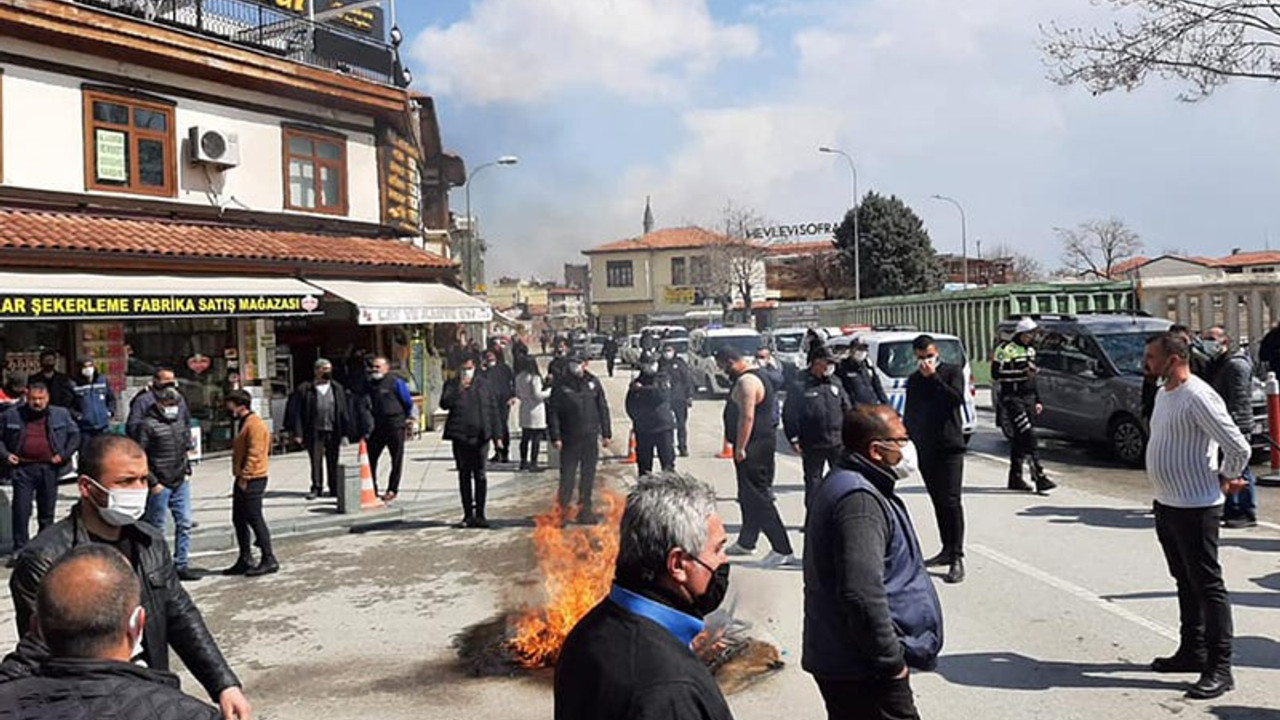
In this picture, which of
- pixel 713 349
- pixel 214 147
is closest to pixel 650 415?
pixel 214 147

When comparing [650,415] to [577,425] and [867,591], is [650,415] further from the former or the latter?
[867,591]

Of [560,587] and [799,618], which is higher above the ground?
[560,587]

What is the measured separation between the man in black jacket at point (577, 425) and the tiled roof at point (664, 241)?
216 ft

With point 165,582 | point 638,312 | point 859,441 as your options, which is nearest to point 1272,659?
point 859,441

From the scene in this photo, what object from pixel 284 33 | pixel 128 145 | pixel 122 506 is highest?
pixel 284 33

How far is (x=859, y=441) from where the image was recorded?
370 centimetres

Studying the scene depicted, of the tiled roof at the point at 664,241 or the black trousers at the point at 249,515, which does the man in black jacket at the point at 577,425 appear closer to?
the black trousers at the point at 249,515

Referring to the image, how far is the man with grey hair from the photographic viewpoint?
2084 millimetres

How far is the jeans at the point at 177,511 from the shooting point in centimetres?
838

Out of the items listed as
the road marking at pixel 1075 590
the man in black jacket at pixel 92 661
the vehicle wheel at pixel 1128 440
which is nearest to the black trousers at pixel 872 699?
the man in black jacket at pixel 92 661

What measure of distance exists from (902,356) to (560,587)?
36.6 feet

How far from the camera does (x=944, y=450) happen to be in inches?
299

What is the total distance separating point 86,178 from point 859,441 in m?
15.4

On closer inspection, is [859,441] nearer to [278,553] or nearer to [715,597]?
[715,597]
